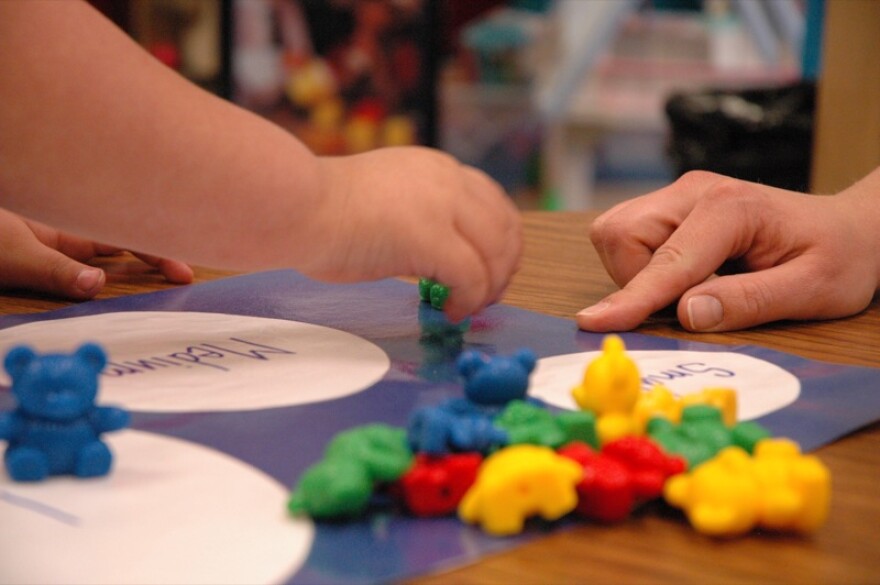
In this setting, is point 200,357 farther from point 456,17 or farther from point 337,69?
point 456,17

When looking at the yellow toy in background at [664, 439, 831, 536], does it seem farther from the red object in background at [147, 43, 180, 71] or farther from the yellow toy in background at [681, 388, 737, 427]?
the red object in background at [147, 43, 180, 71]

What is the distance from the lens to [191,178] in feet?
1.78

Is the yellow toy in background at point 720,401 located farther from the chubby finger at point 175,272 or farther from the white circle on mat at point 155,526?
the chubby finger at point 175,272

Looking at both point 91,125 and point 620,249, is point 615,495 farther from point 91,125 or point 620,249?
point 620,249

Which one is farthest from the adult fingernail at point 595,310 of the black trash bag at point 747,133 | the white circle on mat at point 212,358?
the black trash bag at point 747,133

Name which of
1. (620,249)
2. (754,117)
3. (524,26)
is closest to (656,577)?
(620,249)

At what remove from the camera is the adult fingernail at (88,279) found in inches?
29.2

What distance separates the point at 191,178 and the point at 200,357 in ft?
0.35

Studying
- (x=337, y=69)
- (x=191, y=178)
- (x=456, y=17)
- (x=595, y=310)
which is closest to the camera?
(x=191, y=178)

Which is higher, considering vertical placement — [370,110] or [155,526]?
[370,110]

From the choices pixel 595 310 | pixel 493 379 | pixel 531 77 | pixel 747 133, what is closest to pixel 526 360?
pixel 493 379

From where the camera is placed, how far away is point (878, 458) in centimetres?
48

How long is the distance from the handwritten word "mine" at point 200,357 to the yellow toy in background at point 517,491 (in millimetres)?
226

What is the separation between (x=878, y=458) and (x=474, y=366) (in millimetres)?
179
